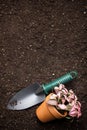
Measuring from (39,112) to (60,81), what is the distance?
214 mm

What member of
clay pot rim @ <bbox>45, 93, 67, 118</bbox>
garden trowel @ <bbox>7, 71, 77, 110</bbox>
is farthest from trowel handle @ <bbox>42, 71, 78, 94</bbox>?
clay pot rim @ <bbox>45, 93, 67, 118</bbox>

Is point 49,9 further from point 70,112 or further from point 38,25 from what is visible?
point 70,112

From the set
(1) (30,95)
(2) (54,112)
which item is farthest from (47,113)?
(1) (30,95)

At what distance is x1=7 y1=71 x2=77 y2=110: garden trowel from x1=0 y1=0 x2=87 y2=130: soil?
0.03 metres

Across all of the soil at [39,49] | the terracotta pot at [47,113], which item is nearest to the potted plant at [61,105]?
the terracotta pot at [47,113]

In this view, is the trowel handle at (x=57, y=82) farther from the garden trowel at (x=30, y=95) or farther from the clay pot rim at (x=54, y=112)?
the clay pot rim at (x=54, y=112)

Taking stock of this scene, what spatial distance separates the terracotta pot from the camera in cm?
182

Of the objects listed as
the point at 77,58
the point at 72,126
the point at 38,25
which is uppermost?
the point at 38,25

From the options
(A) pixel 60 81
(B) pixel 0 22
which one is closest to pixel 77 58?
(A) pixel 60 81

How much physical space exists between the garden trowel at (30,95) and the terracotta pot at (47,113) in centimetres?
6

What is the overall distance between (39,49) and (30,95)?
0.30 metres

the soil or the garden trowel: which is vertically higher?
the soil

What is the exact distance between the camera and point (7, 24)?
2.12 metres

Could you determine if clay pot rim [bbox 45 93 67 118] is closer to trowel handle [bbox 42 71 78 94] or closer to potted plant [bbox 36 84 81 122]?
potted plant [bbox 36 84 81 122]
